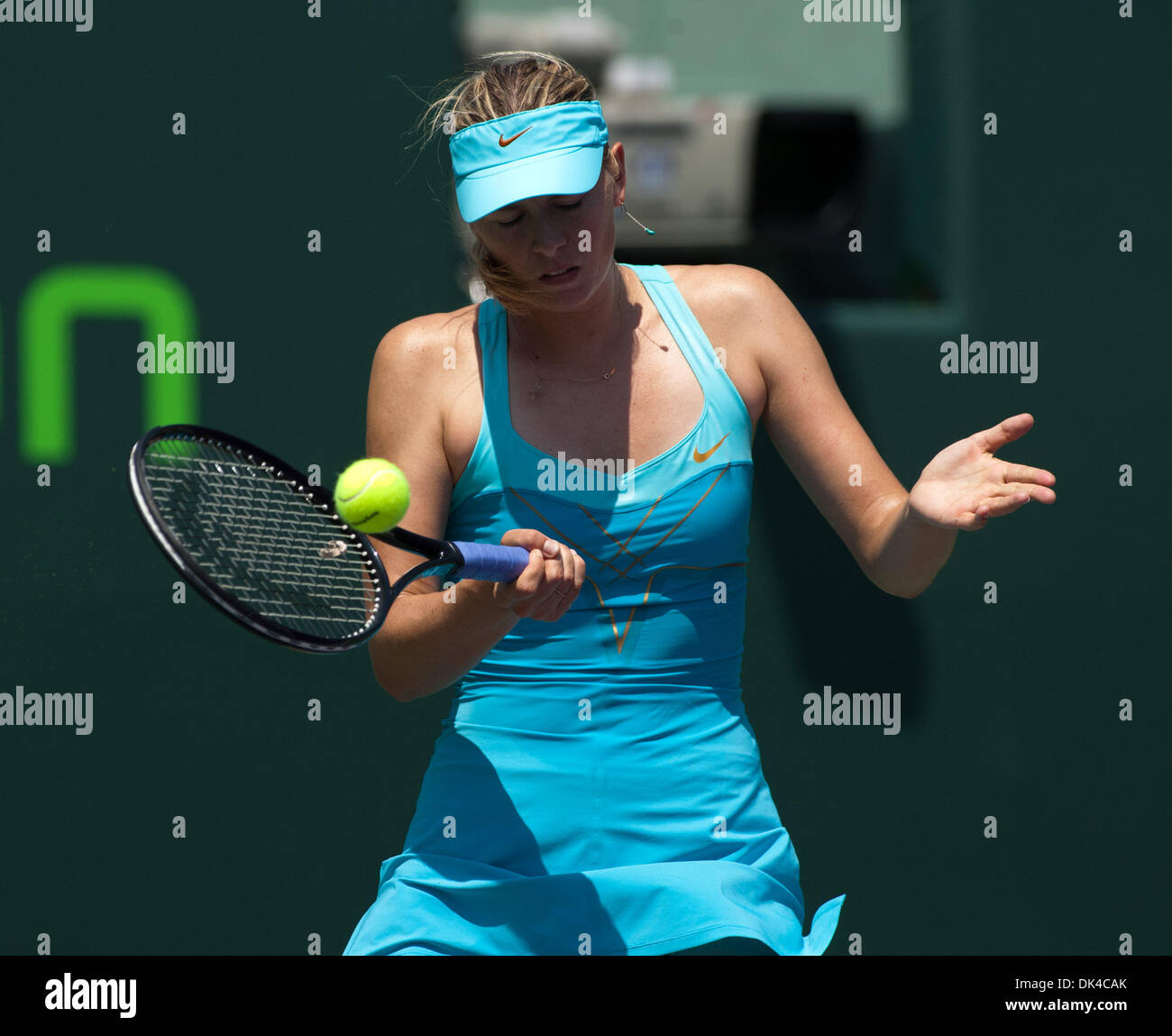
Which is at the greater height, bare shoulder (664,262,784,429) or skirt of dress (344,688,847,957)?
bare shoulder (664,262,784,429)

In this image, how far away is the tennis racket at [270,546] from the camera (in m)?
1.79

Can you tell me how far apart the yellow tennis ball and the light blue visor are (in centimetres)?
50

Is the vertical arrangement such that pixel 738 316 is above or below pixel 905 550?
above

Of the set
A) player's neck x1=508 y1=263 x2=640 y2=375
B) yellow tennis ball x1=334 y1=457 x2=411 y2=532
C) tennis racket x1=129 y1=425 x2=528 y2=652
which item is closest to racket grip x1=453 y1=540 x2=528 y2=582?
tennis racket x1=129 y1=425 x2=528 y2=652

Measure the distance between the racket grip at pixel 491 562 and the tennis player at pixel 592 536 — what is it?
3.8 inches

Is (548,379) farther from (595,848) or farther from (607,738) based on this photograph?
(595,848)

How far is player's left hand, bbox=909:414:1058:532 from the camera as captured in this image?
1.97 meters

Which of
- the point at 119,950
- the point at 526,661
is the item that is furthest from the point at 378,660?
the point at 119,950

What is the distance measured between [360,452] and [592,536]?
1.25m

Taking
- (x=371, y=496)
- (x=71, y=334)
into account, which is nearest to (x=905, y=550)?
(x=371, y=496)

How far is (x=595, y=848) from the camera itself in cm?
219

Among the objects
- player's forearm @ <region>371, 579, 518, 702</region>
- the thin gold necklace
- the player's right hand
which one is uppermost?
the thin gold necklace

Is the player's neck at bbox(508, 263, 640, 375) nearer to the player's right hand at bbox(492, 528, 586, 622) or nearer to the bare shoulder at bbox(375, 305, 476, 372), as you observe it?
the bare shoulder at bbox(375, 305, 476, 372)
